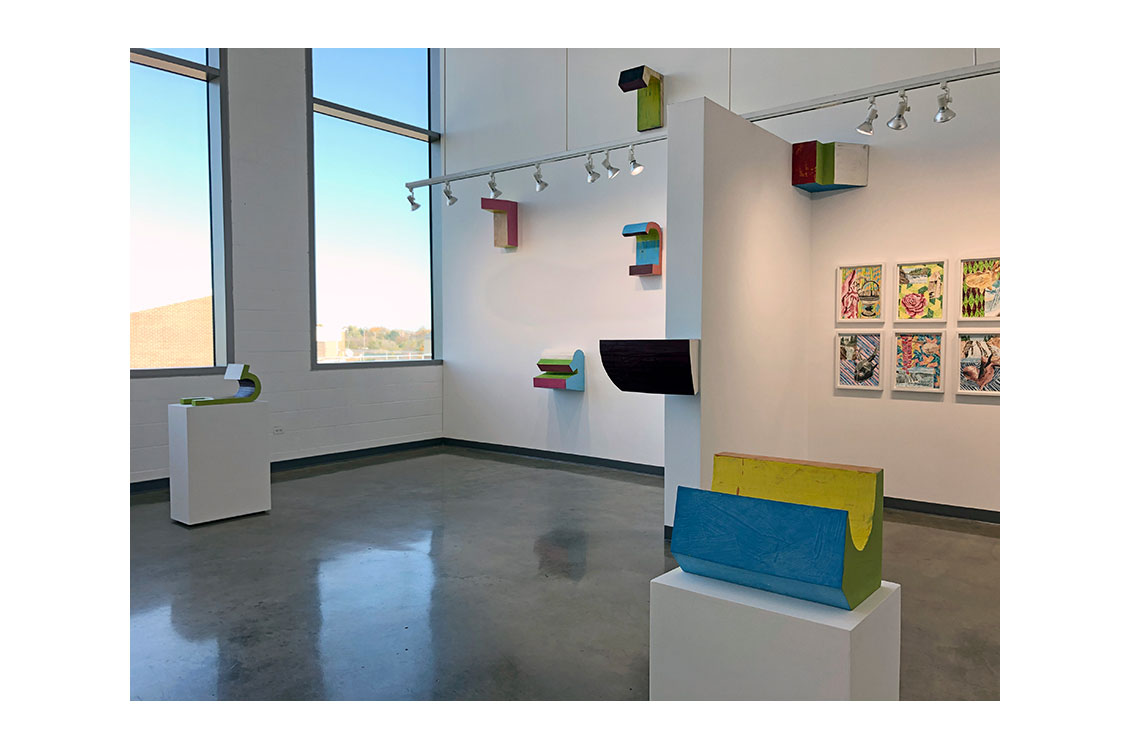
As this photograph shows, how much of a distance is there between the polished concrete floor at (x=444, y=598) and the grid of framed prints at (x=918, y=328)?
3.21ft

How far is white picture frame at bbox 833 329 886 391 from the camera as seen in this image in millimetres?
5340

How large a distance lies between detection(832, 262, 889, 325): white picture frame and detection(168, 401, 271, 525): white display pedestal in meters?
4.12

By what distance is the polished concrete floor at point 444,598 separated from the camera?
2711 millimetres

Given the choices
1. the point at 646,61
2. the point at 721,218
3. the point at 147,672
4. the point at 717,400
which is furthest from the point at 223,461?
the point at 646,61

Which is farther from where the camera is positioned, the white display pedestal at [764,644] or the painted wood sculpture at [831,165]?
the painted wood sculpture at [831,165]

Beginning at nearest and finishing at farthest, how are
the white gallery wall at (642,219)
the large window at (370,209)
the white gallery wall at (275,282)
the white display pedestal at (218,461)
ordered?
the white display pedestal at (218,461) → the white gallery wall at (642,219) → the white gallery wall at (275,282) → the large window at (370,209)

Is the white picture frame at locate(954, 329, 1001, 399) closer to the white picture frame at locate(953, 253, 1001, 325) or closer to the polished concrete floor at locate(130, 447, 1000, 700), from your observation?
the white picture frame at locate(953, 253, 1001, 325)

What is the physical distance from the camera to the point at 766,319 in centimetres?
500

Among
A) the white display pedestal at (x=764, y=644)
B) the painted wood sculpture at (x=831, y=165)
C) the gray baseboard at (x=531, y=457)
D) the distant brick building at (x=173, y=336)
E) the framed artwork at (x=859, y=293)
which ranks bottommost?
the gray baseboard at (x=531, y=457)

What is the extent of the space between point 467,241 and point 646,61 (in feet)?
8.67

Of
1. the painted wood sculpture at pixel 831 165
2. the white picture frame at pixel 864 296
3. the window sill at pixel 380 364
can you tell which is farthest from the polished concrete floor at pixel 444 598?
the painted wood sculpture at pixel 831 165

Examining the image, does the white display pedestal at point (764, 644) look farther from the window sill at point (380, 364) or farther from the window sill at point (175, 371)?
the window sill at point (380, 364)

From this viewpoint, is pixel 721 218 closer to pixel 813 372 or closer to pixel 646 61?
pixel 813 372

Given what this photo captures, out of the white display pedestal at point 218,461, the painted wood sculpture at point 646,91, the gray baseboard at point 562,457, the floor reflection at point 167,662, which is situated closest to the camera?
the floor reflection at point 167,662
